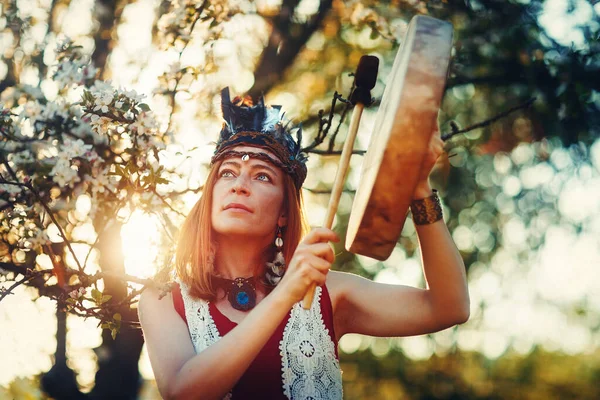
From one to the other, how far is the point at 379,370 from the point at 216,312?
1146 centimetres

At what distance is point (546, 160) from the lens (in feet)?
26.2

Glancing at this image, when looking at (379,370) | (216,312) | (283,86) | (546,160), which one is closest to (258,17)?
(283,86)

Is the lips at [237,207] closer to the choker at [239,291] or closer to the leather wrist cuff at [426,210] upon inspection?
the choker at [239,291]

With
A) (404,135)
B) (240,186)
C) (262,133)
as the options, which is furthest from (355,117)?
(262,133)

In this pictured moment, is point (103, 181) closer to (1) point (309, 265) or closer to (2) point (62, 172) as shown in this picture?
(2) point (62, 172)

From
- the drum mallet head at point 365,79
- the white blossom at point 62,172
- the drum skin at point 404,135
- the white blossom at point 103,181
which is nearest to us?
the drum skin at point 404,135

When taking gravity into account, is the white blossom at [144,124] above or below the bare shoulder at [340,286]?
above

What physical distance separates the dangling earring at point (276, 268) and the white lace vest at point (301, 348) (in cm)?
17

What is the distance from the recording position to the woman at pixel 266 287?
8.66 ft

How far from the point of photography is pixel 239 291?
118 inches

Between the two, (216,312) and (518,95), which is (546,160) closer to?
(518,95)

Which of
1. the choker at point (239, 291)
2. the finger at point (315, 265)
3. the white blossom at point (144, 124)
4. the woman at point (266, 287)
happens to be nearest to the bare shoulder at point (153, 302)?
the woman at point (266, 287)

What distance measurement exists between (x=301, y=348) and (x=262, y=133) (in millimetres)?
978

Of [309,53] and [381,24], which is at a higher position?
[309,53]
